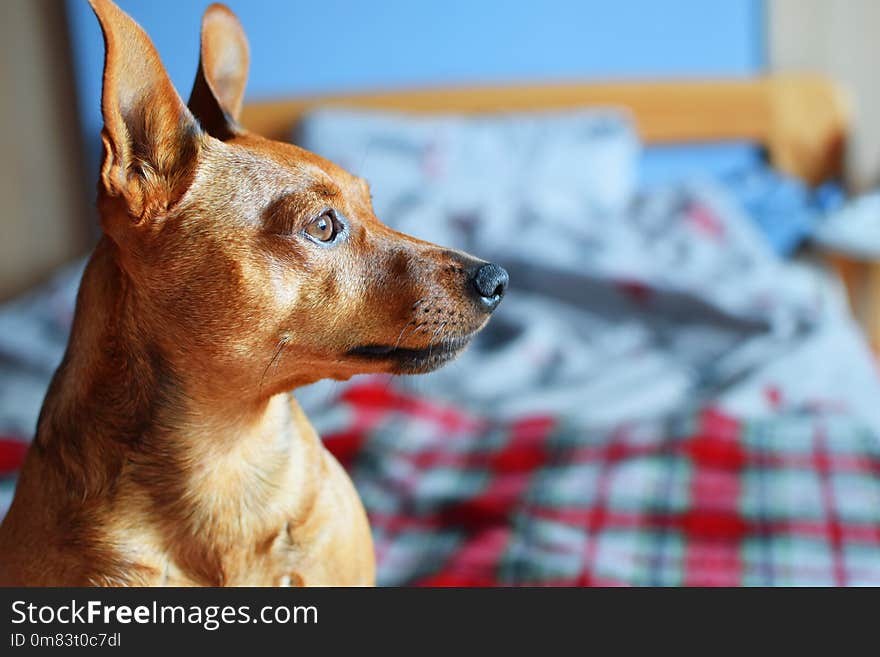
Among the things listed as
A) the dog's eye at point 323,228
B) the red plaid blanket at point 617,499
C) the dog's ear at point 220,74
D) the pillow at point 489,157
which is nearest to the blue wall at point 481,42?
the pillow at point 489,157

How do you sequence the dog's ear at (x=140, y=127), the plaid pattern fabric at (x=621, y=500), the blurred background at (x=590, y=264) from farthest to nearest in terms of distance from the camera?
the blurred background at (x=590, y=264) < the plaid pattern fabric at (x=621, y=500) < the dog's ear at (x=140, y=127)

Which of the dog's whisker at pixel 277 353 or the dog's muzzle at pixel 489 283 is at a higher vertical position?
the dog's muzzle at pixel 489 283

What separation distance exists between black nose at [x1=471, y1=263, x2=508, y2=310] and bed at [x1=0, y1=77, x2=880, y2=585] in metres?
0.61

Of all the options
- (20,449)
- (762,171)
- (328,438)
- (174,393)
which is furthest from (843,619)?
(762,171)

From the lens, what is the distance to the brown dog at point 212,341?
0.80 meters

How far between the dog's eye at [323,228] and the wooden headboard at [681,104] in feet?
7.39

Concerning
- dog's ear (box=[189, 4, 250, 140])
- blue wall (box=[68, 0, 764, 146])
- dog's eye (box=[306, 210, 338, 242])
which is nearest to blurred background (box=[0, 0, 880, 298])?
blue wall (box=[68, 0, 764, 146])

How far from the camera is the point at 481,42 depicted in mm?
3025

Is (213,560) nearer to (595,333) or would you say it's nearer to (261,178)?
(261,178)

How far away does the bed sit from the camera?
4.77 ft

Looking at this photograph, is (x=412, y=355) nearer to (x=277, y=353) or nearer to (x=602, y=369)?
(x=277, y=353)

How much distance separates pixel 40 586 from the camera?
2.75ft

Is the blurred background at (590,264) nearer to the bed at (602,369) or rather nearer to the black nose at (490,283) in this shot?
the bed at (602,369)

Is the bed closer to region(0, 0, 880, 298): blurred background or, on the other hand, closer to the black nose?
region(0, 0, 880, 298): blurred background
